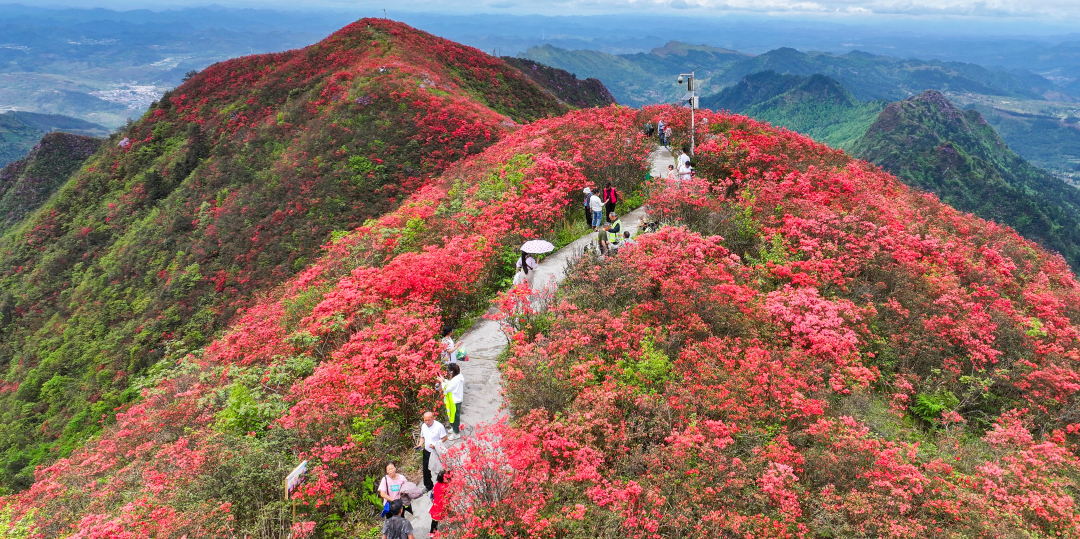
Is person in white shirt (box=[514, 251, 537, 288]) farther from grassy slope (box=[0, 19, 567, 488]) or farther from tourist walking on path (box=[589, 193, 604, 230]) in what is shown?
grassy slope (box=[0, 19, 567, 488])

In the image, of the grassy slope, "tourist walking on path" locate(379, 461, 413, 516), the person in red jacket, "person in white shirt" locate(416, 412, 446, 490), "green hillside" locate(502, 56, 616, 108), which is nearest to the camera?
the person in red jacket

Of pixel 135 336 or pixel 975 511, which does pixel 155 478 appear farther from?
pixel 135 336

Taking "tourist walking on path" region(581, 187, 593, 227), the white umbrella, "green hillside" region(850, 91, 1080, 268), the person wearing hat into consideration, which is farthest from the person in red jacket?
"green hillside" region(850, 91, 1080, 268)

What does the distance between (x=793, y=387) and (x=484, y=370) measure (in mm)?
6680

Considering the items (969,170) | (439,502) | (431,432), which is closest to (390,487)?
(439,502)

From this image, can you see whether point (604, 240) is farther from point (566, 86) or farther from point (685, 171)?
point (566, 86)

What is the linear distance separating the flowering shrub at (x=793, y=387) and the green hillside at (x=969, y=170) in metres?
77.9

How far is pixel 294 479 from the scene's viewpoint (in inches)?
294

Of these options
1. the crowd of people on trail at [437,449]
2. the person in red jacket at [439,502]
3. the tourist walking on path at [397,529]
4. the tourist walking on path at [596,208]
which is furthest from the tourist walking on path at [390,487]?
the tourist walking on path at [596,208]

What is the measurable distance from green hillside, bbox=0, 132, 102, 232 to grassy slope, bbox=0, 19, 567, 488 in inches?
705

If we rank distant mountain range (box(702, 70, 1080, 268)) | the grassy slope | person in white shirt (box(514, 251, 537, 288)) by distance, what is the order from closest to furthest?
person in white shirt (box(514, 251, 537, 288)) < the grassy slope < distant mountain range (box(702, 70, 1080, 268))

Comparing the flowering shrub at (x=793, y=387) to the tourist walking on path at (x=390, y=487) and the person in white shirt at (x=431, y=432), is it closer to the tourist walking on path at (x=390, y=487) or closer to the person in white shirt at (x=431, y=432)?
the person in white shirt at (x=431, y=432)

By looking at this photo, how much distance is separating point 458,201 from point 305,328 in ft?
27.2

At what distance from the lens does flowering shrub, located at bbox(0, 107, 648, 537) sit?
25.7 ft
